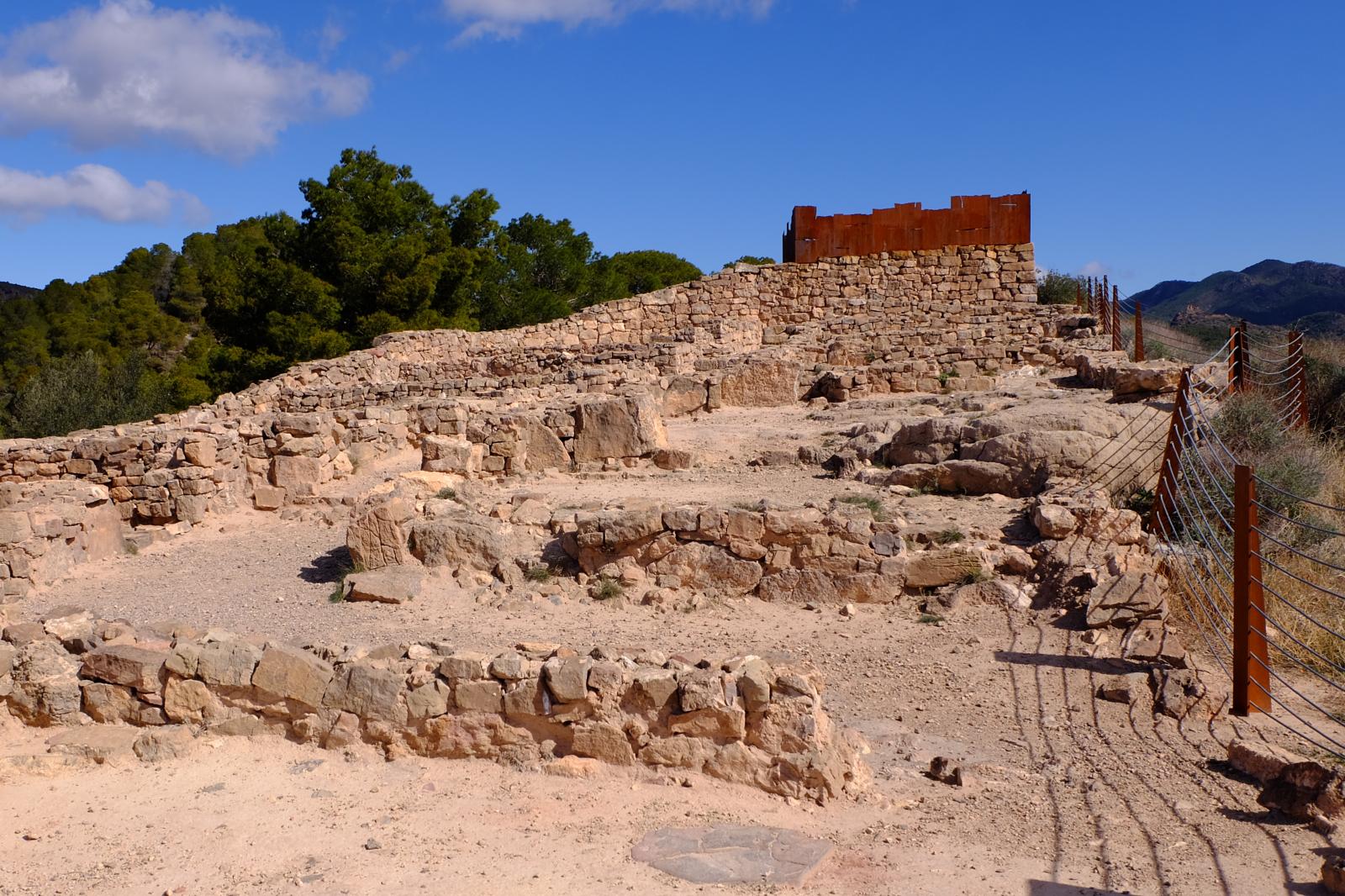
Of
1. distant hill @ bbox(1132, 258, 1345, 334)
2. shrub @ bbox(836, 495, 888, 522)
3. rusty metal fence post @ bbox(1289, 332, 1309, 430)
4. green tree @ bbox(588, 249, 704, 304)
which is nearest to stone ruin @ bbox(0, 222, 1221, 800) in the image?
shrub @ bbox(836, 495, 888, 522)

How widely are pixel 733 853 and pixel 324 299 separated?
22.3 meters

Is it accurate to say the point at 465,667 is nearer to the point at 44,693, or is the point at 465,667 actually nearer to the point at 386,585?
the point at 44,693

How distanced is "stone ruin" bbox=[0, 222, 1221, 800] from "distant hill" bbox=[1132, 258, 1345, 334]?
1273 inches

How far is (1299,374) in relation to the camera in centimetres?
1253

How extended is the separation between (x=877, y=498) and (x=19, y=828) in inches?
278

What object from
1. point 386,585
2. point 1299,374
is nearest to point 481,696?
point 386,585

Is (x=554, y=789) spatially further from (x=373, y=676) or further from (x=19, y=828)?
(x=19, y=828)

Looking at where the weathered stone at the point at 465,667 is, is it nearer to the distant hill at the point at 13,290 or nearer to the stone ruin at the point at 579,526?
the stone ruin at the point at 579,526

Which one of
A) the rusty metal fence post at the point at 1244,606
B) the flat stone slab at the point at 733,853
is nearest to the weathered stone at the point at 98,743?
the flat stone slab at the point at 733,853

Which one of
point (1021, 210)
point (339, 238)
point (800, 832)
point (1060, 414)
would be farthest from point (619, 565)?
point (339, 238)

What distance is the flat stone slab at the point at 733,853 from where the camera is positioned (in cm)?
404

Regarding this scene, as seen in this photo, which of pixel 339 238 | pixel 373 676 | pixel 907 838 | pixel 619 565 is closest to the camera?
pixel 907 838

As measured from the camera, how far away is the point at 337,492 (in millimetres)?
11430

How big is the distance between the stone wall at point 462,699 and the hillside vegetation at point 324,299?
62.4 ft
